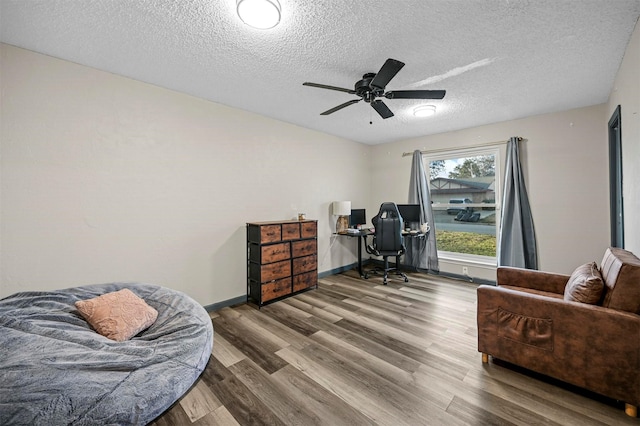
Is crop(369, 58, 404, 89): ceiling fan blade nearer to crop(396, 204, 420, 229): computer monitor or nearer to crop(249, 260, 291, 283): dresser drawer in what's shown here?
crop(249, 260, 291, 283): dresser drawer

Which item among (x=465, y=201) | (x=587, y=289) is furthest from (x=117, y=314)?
(x=465, y=201)

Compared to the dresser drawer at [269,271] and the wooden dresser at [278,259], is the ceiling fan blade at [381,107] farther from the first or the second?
the dresser drawer at [269,271]

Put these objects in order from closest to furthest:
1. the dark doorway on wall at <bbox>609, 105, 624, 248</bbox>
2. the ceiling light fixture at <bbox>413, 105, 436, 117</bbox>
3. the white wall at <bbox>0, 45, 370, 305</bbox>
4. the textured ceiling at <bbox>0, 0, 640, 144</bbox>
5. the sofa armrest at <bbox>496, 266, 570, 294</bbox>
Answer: the textured ceiling at <bbox>0, 0, 640, 144</bbox> → the white wall at <bbox>0, 45, 370, 305</bbox> → the sofa armrest at <bbox>496, 266, 570, 294</bbox> → the dark doorway on wall at <bbox>609, 105, 624, 248</bbox> → the ceiling light fixture at <bbox>413, 105, 436, 117</bbox>

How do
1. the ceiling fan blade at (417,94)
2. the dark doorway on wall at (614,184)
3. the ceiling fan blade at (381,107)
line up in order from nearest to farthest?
the ceiling fan blade at (417,94)
the ceiling fan blade at (381,107)
the dark doorway on wall at (614,184)

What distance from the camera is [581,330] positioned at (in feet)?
5.37

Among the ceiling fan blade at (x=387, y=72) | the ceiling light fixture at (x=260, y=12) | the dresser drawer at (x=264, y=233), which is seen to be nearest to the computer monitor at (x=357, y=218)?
the dresser drawer at (x=264, y=233)

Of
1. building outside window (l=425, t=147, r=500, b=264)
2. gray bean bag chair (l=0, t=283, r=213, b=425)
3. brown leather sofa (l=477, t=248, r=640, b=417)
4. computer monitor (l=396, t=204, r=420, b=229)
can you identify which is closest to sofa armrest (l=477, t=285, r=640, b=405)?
brown leather sofa (l=477, t=248, r=640, b=417)

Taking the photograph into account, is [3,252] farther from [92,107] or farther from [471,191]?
[471,191]

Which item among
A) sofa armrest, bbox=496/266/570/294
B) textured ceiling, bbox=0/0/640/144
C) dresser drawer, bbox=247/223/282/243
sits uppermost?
textured ceiling, bbox=0/0/640/144

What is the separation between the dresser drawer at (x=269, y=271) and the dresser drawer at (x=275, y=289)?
0.07 m

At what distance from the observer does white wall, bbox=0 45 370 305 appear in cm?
207

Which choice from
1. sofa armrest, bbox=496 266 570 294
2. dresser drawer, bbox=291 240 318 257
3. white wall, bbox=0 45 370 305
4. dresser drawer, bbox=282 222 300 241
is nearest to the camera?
white wall, bbox=0 45 370 305

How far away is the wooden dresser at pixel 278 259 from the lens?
3299 mm

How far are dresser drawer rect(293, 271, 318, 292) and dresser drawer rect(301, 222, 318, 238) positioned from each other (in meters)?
0.57
